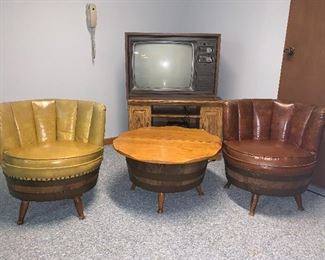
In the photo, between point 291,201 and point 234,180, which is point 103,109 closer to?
point 234,180

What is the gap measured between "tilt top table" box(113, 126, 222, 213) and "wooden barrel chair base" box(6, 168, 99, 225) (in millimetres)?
326

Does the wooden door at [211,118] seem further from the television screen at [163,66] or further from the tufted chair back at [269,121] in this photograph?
the tufted chair back at [269,121]

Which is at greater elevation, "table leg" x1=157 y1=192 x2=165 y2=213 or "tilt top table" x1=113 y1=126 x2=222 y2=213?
"tilt top table" x1=113 y1=126 x2=222 y2=213

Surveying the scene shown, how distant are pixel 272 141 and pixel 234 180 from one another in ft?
1.40

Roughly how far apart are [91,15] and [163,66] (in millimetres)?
846

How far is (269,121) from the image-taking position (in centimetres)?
232

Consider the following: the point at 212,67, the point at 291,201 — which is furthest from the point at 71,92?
the point at 291,201

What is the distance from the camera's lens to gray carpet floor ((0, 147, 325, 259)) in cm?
165

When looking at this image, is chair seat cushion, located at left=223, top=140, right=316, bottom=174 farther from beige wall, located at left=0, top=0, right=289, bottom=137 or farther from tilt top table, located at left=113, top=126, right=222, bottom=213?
beige wall, located at left=0, top=0, right=289, bottom=137

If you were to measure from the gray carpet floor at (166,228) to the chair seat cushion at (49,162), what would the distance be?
334mm

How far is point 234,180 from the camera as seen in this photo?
2.12 m

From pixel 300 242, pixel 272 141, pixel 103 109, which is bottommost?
pixel 300 242

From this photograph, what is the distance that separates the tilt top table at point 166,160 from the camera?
184 cm

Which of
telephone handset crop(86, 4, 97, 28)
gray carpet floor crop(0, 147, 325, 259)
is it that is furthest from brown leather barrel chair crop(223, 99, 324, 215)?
telephone handset crop(86, 4, 97, 28)
